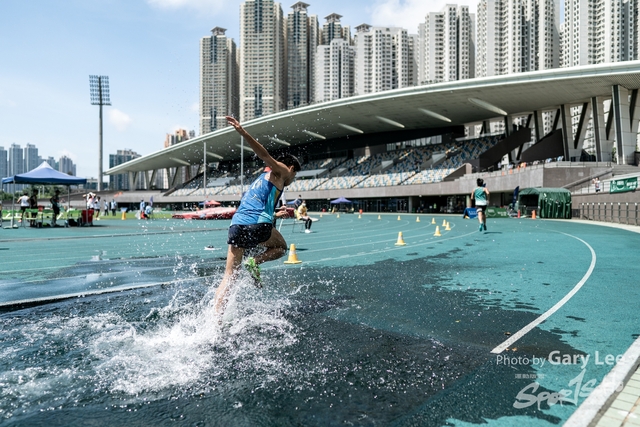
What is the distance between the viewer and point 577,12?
9288cm

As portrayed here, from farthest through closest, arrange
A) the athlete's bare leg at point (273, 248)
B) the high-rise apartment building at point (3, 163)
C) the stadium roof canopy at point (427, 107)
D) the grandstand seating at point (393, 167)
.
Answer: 1. the high-rise apartment building at point (3, 163)
2. the grandstand seating at point (393, 167)
3. the stadium roof canopy at point (427, 107)
4. the athlete's bare leg at point (273, 248)

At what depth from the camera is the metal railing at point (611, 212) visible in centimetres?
2312

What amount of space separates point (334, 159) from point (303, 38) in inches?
2367

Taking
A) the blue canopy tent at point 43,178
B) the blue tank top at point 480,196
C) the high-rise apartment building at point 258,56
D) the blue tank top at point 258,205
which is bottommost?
the blue tank top at point 258,205

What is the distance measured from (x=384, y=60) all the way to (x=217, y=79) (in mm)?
47961

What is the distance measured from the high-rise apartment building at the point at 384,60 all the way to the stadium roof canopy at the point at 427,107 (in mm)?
44342

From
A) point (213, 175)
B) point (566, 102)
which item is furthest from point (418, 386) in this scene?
point (213, 175)

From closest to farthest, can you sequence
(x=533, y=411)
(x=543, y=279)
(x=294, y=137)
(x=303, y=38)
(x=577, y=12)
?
1. (x=533, y=411)
2. (x=543, y=279)
3. (x=294, y=137)
4. (x=577, y=12)
5. (x=303, y=38)

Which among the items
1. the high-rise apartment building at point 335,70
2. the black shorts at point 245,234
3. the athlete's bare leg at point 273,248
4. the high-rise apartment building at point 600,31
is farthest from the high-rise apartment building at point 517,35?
the black shorts at point 245,234

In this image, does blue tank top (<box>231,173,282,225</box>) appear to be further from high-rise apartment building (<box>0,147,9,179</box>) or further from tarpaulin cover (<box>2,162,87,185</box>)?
high-rise apartment building (<box>0,147,9,179</box>)

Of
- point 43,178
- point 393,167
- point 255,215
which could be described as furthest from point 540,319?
point 393,167

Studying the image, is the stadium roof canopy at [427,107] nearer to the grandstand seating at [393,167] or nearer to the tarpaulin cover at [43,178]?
the grandstand seating at [393,167]

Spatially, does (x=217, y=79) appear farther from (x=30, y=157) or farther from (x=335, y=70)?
(x=30, y=157)

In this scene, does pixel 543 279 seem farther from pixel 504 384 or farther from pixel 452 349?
A: pixel 504 384
